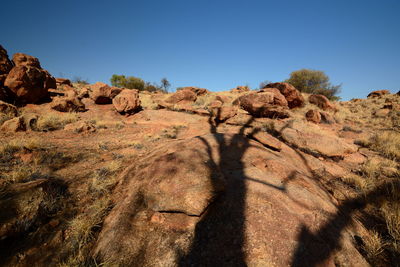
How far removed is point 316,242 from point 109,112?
10831 mm

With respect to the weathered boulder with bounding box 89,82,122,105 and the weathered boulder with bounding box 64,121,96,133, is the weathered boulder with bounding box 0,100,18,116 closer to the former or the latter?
the weathered boulder with bounding box 64,121,96,133

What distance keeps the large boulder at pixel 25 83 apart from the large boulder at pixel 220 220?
10.4m

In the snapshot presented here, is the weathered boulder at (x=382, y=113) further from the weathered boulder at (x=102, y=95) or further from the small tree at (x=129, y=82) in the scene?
the small tree at (x=129, y=82)

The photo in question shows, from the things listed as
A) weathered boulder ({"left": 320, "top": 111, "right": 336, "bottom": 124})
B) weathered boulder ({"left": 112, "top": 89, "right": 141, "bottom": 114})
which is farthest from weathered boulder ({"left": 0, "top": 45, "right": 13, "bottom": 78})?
weathered boulder ({"left": 320, "top": 111, "right": 336, "bottom": 124})

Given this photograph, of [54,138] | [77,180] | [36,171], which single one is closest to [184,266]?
[77,180]

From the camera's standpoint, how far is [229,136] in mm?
3752

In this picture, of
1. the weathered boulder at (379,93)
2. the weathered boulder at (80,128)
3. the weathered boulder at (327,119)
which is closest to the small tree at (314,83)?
the weathered boulder at (379,93)

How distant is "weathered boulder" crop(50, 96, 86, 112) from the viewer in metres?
8.79

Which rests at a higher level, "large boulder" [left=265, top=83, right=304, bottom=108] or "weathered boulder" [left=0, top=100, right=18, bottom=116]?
"large boulder" [left=265, top=83, right=304, bottom=108]

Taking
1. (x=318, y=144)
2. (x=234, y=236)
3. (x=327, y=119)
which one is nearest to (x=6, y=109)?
(x=234, y=236)

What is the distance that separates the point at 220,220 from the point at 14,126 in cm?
766

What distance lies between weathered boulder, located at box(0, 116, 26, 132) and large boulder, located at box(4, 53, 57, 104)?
14.3ft

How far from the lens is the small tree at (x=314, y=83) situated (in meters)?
21.2

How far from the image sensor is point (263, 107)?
7.25m
